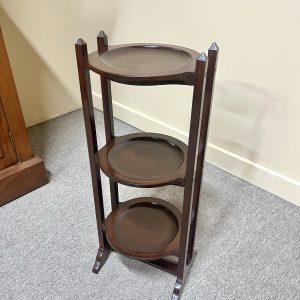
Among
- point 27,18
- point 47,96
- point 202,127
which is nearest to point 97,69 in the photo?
point 202,127

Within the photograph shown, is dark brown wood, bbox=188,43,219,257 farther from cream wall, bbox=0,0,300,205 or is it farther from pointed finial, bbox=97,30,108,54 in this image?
cream wall, bbox=0,0,300,205

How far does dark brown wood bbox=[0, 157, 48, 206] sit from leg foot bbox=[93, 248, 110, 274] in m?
0.55

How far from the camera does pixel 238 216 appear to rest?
1.40m

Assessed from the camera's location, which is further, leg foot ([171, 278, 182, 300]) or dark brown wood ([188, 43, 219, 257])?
leg foot ([171, 278, 182, 300])

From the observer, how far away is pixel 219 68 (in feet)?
4.92

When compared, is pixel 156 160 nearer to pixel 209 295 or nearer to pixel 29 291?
pixel 209 295

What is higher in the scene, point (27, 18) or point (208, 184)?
point (27, 18)

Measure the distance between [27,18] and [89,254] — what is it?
141cm

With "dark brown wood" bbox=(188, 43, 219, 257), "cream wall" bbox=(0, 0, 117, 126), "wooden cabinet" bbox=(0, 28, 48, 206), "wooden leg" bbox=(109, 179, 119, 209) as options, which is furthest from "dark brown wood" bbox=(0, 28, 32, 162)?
"dark brown wood" bbox=(188, 43, 219, 257)

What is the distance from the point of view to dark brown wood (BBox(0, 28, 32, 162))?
128cm

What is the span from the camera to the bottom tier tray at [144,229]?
1037 mm

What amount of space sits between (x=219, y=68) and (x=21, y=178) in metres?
1.07

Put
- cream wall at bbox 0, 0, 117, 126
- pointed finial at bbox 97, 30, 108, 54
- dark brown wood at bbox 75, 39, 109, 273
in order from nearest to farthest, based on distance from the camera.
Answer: dark brown wood at bbox 75, 39, 109, 273 < pointed finial at bbox 97, 30, 108, 54 < cream wall at bbox 0, 0, 117, 126

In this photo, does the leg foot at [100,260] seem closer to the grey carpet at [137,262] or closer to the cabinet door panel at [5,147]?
the grey carpet at [137,262]
